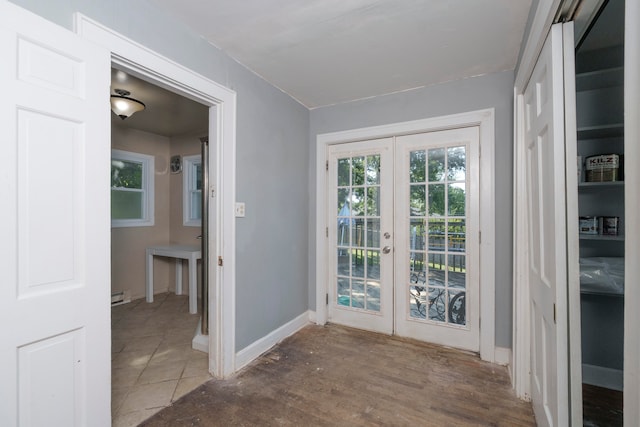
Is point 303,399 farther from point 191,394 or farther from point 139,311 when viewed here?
point 139,311

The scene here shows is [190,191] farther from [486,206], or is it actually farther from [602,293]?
[602,293]

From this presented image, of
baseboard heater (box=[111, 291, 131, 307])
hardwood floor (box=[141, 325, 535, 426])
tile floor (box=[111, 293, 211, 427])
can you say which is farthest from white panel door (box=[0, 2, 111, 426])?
baseboard heater (box=[111, 291, 131, 307])

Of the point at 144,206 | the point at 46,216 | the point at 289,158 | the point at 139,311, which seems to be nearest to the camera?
the point at 46,216

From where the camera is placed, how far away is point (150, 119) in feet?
12.2

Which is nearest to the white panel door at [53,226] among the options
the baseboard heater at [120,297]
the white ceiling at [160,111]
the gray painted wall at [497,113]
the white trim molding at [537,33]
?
the white ceiling at [160,111]

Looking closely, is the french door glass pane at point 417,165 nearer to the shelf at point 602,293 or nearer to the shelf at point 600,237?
the shelf at point 600,237

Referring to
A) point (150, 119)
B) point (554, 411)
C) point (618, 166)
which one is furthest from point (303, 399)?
point (150, 119)

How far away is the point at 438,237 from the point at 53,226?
2.66 metres

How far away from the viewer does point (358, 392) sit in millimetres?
2000

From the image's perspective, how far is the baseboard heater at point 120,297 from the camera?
3836 mm

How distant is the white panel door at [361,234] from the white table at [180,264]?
1.72 m

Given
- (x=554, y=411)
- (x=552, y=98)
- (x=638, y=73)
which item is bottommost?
(x=554, y=411)

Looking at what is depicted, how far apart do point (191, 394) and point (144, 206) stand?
321cm

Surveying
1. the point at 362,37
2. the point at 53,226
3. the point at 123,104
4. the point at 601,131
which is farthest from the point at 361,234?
the point at 123,104
